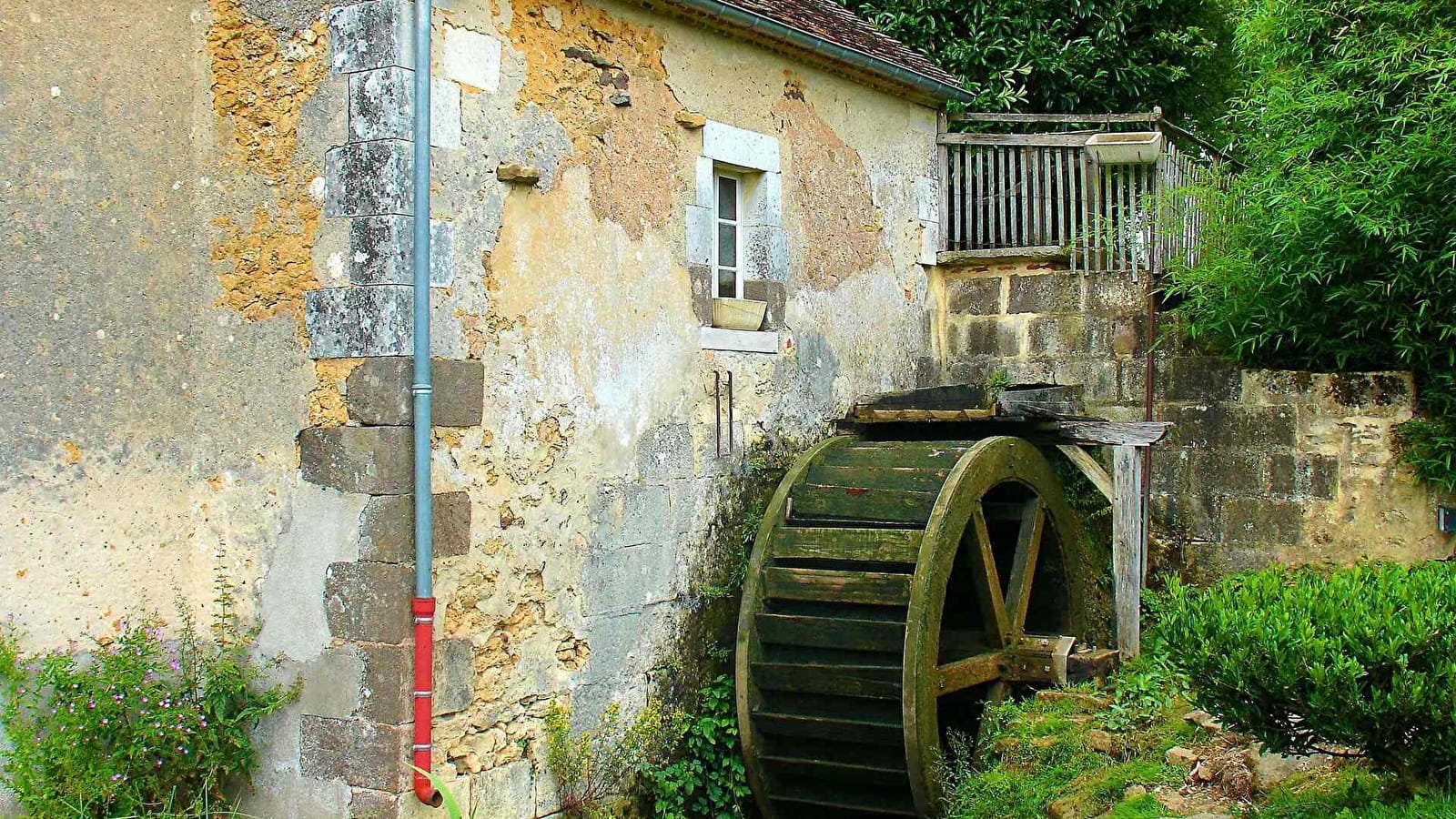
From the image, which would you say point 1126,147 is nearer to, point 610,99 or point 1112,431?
point 1112,431

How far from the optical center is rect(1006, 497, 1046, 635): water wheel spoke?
7.33m

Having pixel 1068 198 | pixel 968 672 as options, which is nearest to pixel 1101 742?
pixel 968 672

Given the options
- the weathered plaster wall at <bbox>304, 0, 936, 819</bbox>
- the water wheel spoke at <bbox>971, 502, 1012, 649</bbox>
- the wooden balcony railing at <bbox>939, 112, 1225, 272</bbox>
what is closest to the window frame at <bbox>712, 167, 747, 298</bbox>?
the weathered plaster wall at <bbox>304, 0, 936, 819</bbox>

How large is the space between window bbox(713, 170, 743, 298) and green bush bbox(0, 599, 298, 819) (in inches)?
118

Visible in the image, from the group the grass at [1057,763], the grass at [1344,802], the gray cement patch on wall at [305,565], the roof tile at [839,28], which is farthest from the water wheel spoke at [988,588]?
the gray cement patch on wall at [305,565]

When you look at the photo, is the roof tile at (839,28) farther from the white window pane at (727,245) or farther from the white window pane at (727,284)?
the white window pane at (727,284)

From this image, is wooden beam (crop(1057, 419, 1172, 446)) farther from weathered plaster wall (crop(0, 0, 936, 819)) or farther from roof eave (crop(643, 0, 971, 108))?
→ weathered plaster wall (crop(0, 0, 936, 819))

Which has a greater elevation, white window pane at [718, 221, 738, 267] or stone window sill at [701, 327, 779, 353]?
white window pane at [718, 221, 738, 267]

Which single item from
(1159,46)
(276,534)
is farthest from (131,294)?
(1159,46)

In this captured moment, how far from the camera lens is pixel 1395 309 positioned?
7.05 m

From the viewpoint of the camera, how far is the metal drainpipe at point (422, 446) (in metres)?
5.44

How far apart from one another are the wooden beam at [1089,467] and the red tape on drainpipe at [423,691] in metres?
3.71

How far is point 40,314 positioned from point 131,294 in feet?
1.22

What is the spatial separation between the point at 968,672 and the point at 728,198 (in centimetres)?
274
